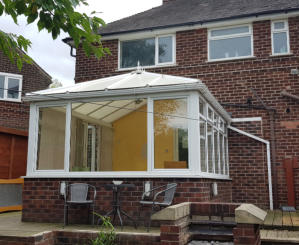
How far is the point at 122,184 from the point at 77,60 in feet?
24.4

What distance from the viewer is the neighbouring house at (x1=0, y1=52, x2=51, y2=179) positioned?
10898 mm

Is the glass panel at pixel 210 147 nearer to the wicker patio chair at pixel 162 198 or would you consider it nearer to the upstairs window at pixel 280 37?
the wicker patio chair at pixel 162 198

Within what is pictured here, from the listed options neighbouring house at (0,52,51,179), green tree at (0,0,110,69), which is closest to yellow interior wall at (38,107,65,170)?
neighbouring house at (0,52,51,179)

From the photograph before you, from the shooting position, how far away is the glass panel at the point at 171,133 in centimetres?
711

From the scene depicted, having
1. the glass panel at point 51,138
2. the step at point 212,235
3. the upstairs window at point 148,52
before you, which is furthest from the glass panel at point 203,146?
the upstairs window at point 148,52

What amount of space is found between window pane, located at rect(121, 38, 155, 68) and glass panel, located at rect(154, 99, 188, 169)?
5.13 metres

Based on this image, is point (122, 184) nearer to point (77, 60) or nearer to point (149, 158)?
point (149, 158)

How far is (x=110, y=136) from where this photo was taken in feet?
33.2

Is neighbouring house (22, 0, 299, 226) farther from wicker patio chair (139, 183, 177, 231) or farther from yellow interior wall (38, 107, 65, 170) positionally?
wicker patio chair (139, 183, 177, 231)

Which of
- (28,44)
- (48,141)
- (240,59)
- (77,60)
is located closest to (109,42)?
(77,60)

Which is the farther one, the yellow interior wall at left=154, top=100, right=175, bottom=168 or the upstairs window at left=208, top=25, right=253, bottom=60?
the upstairs window at left=208, top=25, right=253, bottom=60

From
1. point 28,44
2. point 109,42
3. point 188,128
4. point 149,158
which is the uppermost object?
point 109,42

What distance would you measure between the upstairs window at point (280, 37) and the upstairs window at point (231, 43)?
0.66m

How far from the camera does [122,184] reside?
22.3 ft
